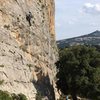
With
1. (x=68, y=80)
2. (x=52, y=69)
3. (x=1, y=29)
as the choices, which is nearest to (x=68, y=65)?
(x=68, y=80)

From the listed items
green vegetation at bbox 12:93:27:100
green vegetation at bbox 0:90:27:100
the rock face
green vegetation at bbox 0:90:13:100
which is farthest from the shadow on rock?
green vegetation at bbox 0:90:13:100

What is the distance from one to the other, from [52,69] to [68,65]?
7.67m

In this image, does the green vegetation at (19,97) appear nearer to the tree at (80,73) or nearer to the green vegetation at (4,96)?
the green vegetation at (4,96)

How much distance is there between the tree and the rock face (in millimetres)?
2332

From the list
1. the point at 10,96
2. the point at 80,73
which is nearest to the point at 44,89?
the point at 80,73

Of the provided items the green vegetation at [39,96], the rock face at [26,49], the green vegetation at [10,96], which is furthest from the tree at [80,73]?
the green vegetation at [10,96]

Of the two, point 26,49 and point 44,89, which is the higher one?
point 26,49

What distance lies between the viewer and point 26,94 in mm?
40250

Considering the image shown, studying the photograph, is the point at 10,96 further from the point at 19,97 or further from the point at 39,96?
the point at 39,96

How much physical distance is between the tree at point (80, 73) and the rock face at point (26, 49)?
2.33m

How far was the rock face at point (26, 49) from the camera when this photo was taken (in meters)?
38.7

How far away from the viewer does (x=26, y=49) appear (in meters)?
44.7

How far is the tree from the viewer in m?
47.5

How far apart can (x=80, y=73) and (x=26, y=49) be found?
7744mm
